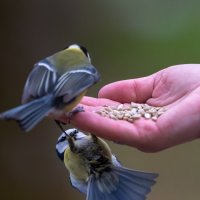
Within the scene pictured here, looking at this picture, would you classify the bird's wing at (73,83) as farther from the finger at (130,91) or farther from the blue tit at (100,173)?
the finger at (130,91)

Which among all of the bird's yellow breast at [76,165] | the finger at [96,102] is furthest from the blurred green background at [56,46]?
the bird's yellow breast at [76,165]

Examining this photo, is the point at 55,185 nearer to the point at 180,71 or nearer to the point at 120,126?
the point at 180,71

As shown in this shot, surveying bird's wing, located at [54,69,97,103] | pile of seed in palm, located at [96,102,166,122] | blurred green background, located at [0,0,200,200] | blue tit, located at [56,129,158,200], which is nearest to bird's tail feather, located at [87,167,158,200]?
blue tit, located at [56,129,158,200]

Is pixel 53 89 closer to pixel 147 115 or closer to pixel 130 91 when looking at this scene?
pixel 147 115

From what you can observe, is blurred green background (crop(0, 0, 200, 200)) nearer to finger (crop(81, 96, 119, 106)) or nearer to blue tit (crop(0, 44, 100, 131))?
finger (crop(81, 96, 119, 106))

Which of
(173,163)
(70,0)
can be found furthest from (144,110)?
(70,0)

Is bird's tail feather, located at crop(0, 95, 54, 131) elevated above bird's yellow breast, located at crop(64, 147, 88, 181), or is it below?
above
